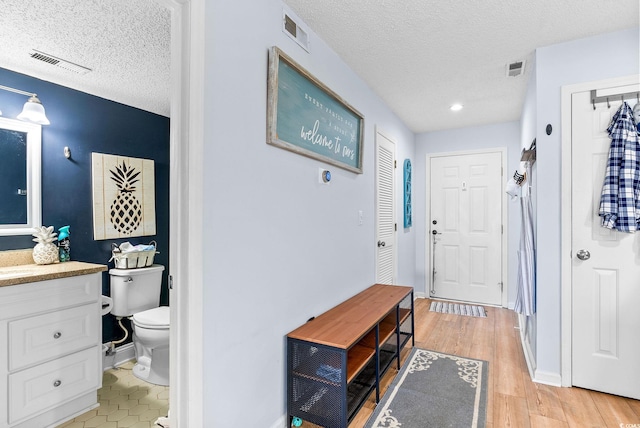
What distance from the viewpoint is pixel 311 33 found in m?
2.10

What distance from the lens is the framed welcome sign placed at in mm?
1673

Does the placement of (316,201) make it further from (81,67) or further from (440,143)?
(440,143)

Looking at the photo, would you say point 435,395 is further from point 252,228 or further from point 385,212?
point 385,212

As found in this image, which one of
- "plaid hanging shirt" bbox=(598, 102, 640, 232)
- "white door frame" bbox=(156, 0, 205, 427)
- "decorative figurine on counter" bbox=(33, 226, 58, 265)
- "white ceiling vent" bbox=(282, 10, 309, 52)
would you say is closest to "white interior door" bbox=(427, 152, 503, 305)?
"plaid hanging shirt" bbox=(598, 102, 640, 232)

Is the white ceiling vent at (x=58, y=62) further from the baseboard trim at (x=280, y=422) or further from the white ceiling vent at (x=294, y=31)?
the baseboard trim at (x=280, y=422)

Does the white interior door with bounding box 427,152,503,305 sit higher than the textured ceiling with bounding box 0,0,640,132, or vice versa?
the textured ceiling with bounding box 0,0,640,132

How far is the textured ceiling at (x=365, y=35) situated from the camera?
1.77m

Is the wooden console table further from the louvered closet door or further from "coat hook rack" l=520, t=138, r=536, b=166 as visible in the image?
"coat hook rack" l=520, t=138, r=536, b=166

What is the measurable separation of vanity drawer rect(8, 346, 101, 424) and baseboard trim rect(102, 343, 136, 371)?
582mm

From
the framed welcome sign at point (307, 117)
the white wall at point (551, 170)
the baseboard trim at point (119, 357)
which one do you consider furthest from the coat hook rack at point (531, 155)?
the baseboard trim at point (119, 357)

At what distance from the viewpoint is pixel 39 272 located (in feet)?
6.48

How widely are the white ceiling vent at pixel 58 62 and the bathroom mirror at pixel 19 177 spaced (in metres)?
0.50

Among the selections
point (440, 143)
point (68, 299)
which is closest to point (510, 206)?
point (440, 143)

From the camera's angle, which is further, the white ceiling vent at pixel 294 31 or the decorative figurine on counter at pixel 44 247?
the decorative figurine on counter at pixel 44 247
